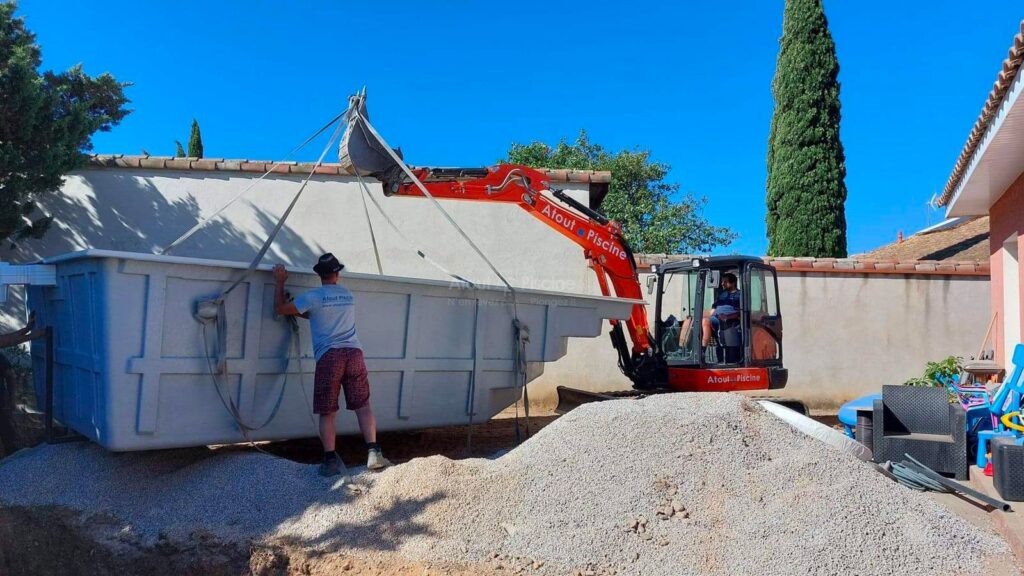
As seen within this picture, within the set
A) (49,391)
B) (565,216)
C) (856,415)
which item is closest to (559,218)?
(565,216)

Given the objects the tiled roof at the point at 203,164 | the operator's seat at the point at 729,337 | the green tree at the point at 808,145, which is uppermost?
the green tree at the point at 808,145

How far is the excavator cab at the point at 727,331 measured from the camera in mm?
7430

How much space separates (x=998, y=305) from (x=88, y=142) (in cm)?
1230

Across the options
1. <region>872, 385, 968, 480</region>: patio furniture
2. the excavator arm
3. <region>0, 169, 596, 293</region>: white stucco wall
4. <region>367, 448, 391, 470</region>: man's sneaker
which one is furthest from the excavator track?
<region>367, 448, 391, 470</region>: man's sneaker

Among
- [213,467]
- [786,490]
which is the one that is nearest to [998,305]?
[786,490]

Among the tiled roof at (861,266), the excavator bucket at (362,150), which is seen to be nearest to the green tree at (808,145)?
the tiled roof at (861,266)

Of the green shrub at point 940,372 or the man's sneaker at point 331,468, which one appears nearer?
the man's sneaker at point 331,468

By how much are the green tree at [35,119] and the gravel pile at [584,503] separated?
477 cm

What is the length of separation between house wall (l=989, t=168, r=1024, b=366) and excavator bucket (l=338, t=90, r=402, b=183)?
658cm

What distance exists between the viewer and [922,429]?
6.34 metres

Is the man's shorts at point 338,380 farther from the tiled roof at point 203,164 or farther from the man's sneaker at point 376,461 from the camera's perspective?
the tiled roof at point 203,164

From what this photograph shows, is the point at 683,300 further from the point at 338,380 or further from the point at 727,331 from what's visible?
the point at 338,380

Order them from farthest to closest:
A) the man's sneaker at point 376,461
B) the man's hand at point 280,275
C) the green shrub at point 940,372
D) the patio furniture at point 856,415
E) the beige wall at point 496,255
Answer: the beige wall at point 496,255, the green shrub at point 940,372, the patio furniture at point 856,415, the man's hand at point 280,275, the man's sneaker at point 376,461

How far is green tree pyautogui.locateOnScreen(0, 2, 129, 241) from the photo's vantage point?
8281 millimetres
